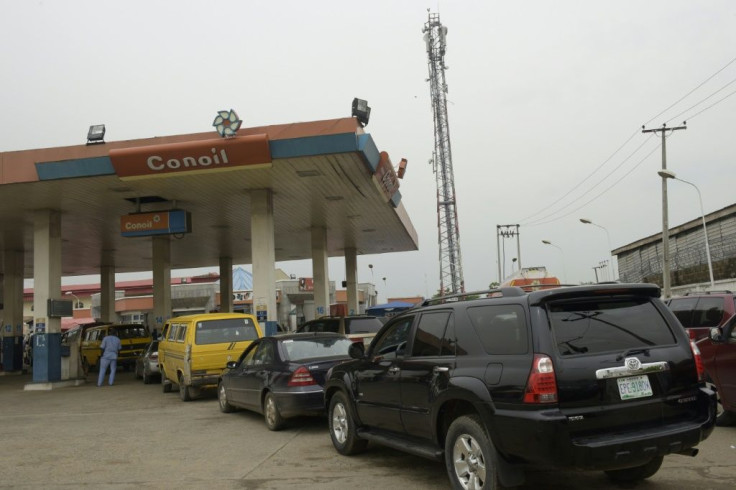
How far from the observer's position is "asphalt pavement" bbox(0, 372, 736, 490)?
249 inches

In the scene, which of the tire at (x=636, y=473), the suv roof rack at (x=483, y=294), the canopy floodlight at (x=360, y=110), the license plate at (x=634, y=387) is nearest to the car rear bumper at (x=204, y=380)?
the canopy floodlight at (x=360, y=110)

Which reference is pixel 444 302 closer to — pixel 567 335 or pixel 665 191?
pixel 567 335

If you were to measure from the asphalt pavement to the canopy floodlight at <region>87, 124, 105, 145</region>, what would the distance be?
7.34 m

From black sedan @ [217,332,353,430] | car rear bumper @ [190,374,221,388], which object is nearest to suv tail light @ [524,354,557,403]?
black sedan @ [217,332,353,430]

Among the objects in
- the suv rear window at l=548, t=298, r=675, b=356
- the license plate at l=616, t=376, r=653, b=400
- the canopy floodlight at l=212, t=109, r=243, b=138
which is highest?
the canopy floodlight at l=212, t=109, r=243, b=138

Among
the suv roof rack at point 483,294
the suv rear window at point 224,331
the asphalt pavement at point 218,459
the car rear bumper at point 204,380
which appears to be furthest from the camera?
the suv rear window at point 224,331

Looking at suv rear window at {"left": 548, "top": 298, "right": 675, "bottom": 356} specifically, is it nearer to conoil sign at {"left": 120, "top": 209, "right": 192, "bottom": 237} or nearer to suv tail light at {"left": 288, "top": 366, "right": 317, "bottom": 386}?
suv tail light at {"left": 288, "top": 366, "right": 317, "bottom": 386}

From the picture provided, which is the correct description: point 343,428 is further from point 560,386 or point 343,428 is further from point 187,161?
point 187,161

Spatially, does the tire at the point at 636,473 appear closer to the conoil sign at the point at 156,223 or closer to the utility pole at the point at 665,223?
the conoil sign at the point at 156,223

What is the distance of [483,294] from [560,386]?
133 centimetres

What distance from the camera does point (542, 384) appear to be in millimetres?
4637

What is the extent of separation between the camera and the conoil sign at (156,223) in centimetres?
1966

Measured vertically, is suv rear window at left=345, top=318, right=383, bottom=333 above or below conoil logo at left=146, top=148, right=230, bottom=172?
below

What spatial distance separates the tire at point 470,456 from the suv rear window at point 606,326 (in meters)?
0.99
